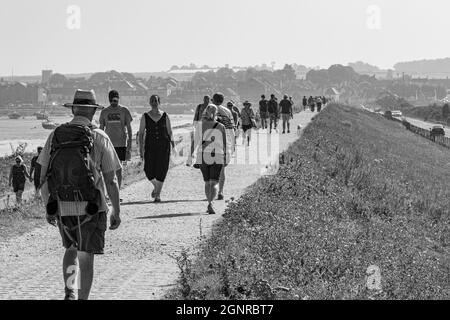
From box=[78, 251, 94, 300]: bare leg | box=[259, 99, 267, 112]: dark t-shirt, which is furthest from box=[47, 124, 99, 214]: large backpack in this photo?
box=[259, 99, 267, 112]: dark t-shirt

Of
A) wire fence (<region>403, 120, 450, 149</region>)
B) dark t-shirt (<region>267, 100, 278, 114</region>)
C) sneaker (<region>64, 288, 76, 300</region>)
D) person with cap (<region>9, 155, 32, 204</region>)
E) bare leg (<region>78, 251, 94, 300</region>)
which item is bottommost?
wire fence (<region>403, 120, 450, 149</region>)

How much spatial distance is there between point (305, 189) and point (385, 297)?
7.76 metres

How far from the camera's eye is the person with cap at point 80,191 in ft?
20.9

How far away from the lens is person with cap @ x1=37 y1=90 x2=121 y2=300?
636 cm

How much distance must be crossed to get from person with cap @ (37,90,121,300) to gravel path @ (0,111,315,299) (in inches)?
45.4

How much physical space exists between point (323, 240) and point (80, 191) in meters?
5.23

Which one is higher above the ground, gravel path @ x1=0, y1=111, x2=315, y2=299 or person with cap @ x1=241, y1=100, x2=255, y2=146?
person with cap @ x1=241, y1=100, x2=255, y2=146

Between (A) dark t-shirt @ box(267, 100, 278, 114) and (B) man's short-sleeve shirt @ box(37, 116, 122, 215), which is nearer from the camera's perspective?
(B) man's short-sleeve shirt @ box(37, 116, 122, 215)

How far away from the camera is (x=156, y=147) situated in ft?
44.0

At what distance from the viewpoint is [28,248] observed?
9.92 metres

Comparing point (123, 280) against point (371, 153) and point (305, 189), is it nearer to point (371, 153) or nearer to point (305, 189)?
point (305, 189)

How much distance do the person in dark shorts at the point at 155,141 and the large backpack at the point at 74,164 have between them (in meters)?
6.80

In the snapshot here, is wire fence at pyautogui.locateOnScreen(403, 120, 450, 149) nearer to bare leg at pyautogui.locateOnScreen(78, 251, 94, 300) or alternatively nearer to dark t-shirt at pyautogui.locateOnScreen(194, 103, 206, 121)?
dark t-shirt at pyautogui.locateOnScreen(194, 103, 206, 121)

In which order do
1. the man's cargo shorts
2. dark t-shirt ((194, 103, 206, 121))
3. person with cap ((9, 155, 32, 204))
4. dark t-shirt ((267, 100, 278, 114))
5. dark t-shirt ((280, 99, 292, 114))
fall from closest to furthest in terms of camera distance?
the man's cargo shorts
dark t-shirt ((194, 103, 206, 121))
person with cap ((9, 155, 32, 204))
dark t-shirt ((267, 100, 278, 114))
dark t-shirt ((280, 99, 292, 114))
